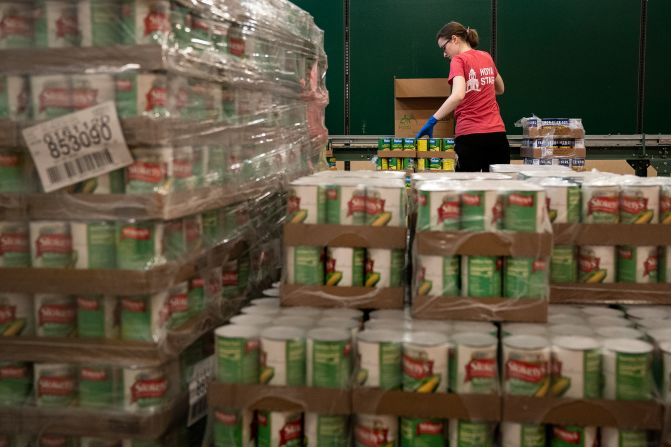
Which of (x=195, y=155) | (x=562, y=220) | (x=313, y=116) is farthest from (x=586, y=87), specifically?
(x=195, y=155)

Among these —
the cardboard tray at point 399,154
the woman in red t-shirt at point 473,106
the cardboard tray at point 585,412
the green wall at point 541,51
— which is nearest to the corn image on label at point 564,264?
the cardboard tray at point 585,412

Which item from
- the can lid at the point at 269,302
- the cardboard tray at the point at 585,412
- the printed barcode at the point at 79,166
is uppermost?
the printed barcode at the point at 79,166

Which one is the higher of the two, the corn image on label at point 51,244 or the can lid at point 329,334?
the corn image on label at point 51,244

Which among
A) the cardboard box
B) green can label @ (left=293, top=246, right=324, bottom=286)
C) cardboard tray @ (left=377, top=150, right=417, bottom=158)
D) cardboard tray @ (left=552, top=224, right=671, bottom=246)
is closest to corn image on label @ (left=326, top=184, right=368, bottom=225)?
green can label @ (left=293, top=246, right=324, bottom=286)

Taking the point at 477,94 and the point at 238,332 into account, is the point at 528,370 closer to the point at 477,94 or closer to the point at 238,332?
the point at 238,332

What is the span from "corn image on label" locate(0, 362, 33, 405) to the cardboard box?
6.28 metres

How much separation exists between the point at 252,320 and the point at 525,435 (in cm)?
94

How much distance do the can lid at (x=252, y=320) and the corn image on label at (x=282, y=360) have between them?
0.50 feet

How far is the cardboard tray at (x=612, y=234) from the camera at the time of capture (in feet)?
8.61

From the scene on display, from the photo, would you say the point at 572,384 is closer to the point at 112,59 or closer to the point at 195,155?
the point at 195,155

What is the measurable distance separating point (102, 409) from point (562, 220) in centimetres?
172

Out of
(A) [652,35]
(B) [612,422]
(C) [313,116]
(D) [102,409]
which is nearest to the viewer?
(B) [612,422]

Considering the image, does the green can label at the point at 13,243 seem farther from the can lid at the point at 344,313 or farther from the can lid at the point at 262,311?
the can lid at the point at 344,313

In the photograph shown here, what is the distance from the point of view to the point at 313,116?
455cm
